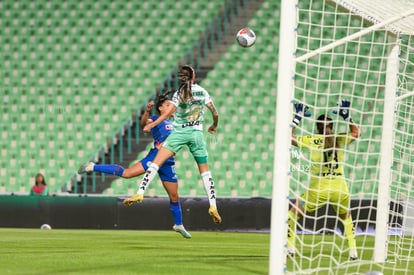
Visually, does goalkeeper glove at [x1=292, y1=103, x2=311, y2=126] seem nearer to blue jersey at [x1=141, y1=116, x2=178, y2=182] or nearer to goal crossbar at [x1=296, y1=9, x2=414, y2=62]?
goal crossbar at [x1=296, y1=9, x2=414, y2=62]

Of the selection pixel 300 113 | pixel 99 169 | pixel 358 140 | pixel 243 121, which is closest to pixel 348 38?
pixel 300 113

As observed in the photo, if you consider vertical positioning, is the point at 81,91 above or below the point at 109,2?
below

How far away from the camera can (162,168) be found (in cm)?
1328

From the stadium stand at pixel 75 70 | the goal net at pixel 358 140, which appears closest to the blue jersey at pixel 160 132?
the goal net at pixel 358 140

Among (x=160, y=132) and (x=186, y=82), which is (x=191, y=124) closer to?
(x=186, y=82)

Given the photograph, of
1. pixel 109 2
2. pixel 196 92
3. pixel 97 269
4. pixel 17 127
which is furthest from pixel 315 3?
pixel 97 269

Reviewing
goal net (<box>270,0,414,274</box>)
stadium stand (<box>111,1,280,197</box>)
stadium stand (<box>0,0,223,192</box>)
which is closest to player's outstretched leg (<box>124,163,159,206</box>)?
goal net (<box>270,0,414,274</box>)

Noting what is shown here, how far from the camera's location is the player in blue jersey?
1325cm

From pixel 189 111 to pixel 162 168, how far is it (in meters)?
1.56

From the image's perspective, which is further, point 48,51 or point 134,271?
point 48,51

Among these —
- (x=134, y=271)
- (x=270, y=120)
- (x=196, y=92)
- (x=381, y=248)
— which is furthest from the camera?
(x=270, y=120)

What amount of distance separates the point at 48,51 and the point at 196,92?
12.4 meters

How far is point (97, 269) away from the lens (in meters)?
8.34

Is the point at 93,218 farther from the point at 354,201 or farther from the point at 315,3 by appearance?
the point at 315,3
